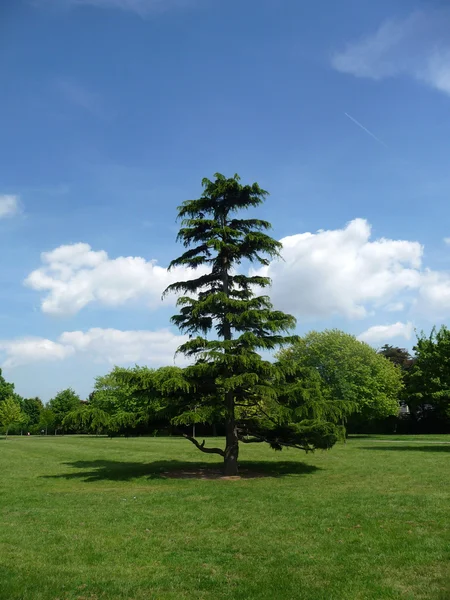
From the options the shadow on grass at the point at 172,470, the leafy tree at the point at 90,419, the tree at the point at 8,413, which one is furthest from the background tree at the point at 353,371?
the tree at the point at 8,413

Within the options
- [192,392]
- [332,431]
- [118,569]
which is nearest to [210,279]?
[192,392]

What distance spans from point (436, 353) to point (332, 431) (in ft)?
47.7

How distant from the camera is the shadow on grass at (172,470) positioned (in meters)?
20.0

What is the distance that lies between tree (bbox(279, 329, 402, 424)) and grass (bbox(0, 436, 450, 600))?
109 feet

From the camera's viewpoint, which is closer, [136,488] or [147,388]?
[136,488]

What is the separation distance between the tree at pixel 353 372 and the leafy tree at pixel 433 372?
16108 millimetres

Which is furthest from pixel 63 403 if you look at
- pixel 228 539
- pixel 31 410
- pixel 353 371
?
pixel 228 539

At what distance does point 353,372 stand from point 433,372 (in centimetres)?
2130

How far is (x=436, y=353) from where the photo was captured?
102ft

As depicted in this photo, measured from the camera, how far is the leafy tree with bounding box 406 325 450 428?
3039 centimetres

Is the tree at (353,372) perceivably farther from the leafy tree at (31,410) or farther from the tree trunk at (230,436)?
the leafy tree at (31,410)

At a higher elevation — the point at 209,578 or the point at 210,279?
the point at 210,279

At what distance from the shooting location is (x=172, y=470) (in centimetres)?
2195

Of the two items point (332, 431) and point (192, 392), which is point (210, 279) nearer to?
point (192, 392)
